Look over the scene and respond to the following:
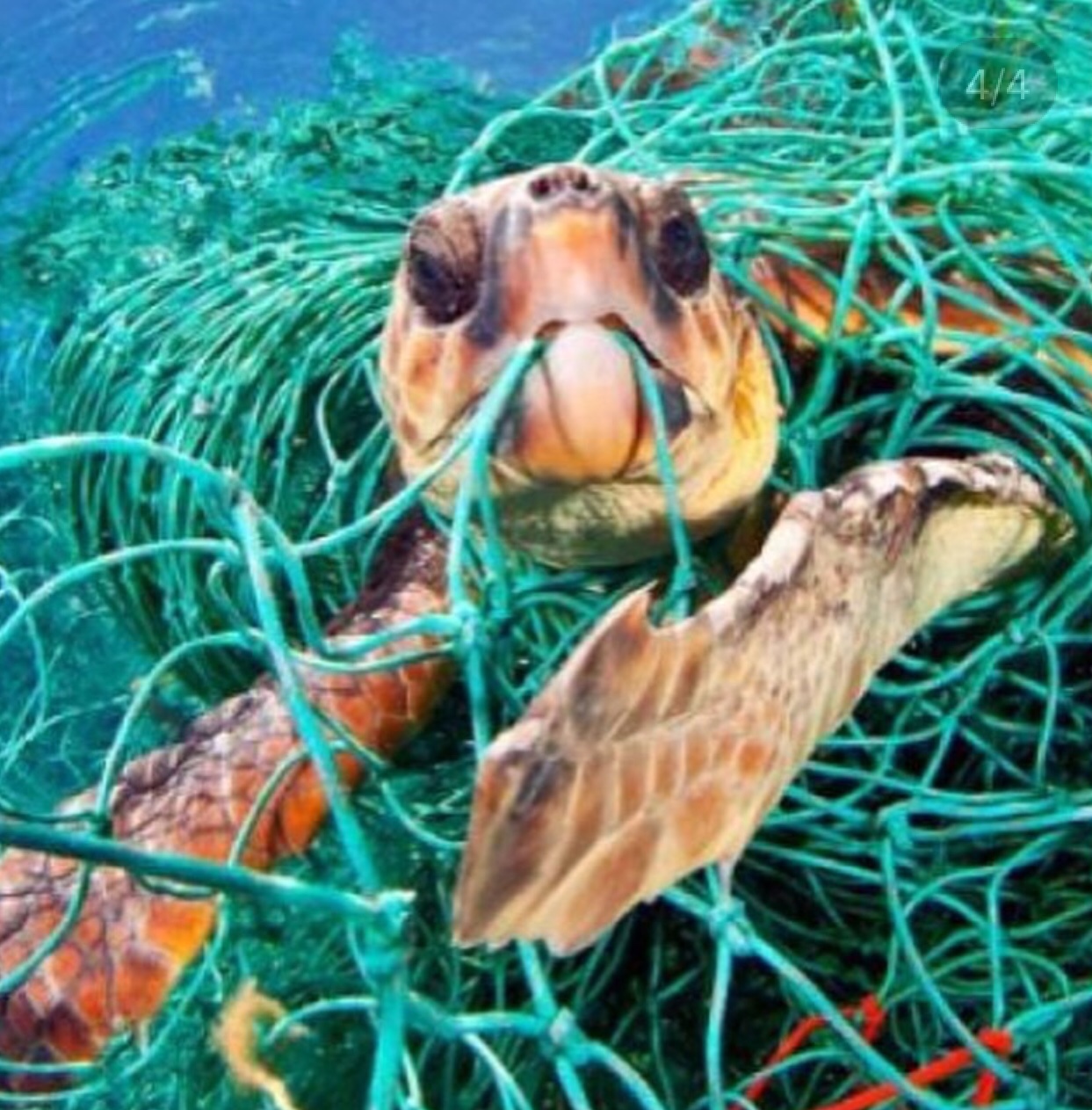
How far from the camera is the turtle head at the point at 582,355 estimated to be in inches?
43.3

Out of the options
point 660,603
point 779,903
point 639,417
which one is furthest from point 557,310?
point 779,903

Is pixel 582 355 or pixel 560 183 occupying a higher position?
pixel 560 183

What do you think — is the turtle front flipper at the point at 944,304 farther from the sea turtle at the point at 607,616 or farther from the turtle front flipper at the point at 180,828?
the turtle front flipper at the point at 180,828

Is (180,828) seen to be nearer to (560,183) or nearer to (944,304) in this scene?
(560,183)

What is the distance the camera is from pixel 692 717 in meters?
0.87

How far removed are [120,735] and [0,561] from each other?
1.22 m

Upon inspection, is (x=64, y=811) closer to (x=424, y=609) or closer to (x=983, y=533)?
(x=424, y=609)

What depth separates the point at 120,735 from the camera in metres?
0.97

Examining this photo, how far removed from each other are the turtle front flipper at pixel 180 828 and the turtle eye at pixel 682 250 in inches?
15.0

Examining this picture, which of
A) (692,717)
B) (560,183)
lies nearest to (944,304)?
(560,183)

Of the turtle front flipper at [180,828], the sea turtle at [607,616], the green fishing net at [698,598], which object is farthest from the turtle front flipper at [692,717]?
the turtle front flipper at [180,828]

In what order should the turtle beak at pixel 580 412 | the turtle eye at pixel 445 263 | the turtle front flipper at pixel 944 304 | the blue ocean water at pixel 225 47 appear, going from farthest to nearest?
the blue ocean water at pixel 225 47
the turtle front flipper at pixel 944 304
the turtle eye at pixel 445 263
the turtle beak at pixel 580 412

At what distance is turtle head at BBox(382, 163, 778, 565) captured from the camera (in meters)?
1.10

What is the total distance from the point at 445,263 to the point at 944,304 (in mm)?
533
